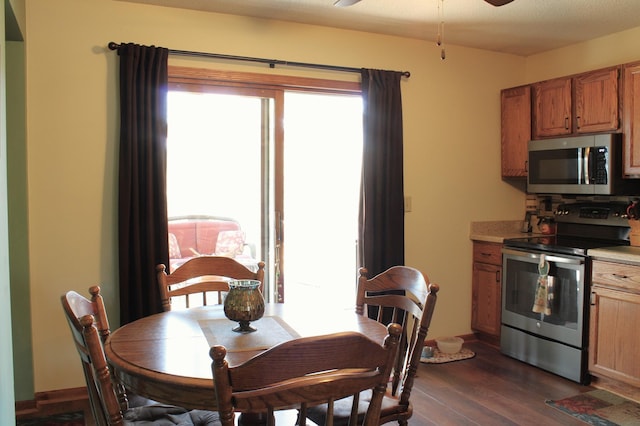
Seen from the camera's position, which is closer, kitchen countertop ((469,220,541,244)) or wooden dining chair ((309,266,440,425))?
wooden dining chair ((309,266,440,425))

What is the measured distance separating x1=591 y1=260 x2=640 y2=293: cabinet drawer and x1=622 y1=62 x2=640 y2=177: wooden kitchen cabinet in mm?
679

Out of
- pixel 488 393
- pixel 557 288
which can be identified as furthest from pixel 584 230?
pixel 488 393

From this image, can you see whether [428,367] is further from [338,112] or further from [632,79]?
[632,79]

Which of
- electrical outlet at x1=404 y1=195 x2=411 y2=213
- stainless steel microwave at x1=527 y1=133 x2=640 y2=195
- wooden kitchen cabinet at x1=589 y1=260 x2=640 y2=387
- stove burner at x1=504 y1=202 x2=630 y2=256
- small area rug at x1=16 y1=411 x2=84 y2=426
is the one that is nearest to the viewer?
small area rug at x1=16 y1=411 x2=84 y2=426

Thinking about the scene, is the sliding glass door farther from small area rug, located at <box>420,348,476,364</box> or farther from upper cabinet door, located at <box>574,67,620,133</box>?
Result: upper cabinet door, located at <box>574,67,620,133</box>

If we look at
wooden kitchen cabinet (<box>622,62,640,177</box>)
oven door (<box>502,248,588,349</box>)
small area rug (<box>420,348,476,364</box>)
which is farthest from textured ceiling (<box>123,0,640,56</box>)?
small area rug (<box>420,348,476,364</box>)

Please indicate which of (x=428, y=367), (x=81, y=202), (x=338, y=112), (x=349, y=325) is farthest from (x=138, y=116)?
(x=428, y=367)

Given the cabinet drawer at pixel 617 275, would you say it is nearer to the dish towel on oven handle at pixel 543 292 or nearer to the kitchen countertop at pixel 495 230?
the dish towel on oven handle at pixel 543 292

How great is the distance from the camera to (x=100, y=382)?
1.50m

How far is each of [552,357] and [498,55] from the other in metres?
2.55

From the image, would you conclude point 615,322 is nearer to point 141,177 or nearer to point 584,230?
point 584,230

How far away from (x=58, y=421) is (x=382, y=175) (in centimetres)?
263

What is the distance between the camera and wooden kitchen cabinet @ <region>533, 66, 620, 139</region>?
12.1 ft

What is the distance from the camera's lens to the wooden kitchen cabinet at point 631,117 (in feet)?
11.5
